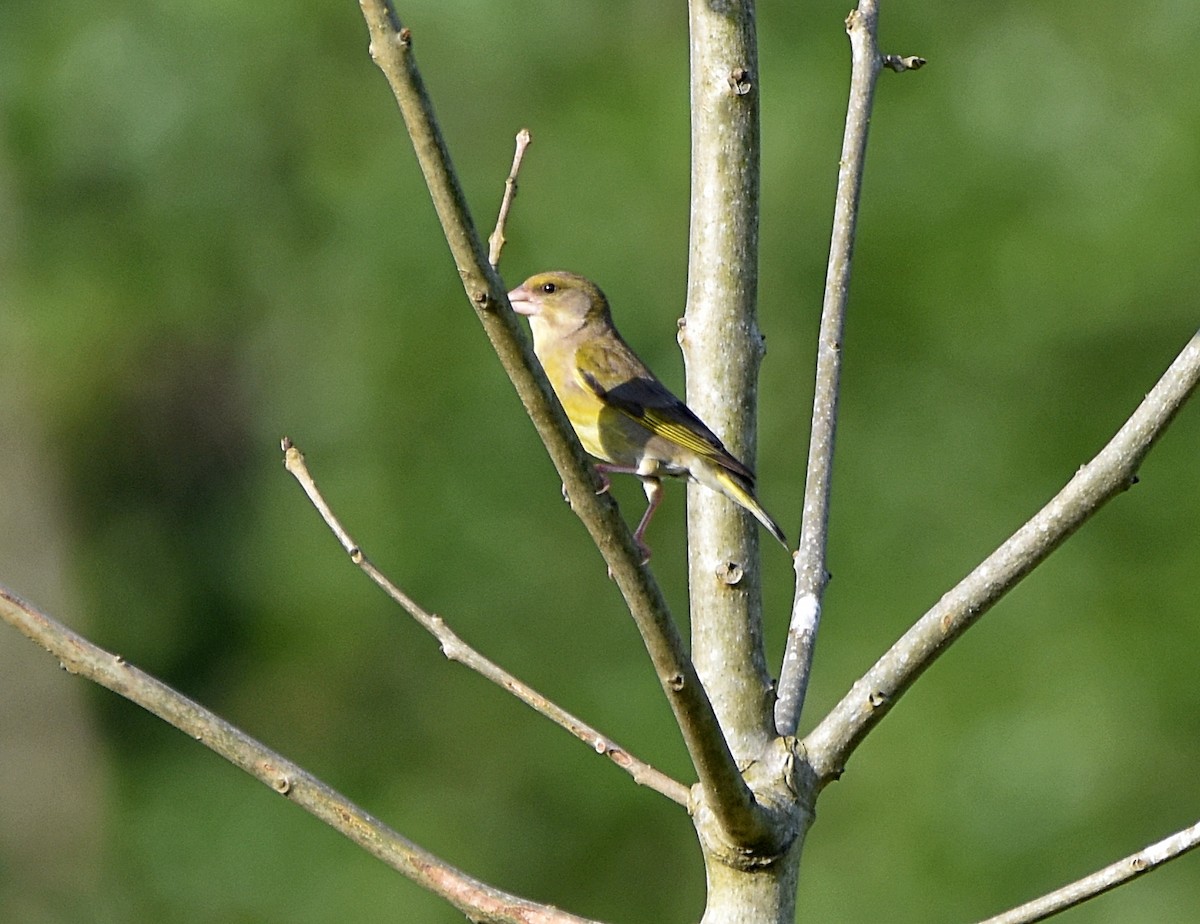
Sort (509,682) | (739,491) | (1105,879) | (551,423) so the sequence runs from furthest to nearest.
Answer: (739,491)
(509,682)
(1105,879)
(551,423)

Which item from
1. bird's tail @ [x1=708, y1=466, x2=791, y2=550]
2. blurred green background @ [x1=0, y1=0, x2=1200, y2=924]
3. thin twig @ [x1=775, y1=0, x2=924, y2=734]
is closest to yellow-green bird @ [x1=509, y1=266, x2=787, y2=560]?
bird's tail @ [x1=708, y1=466, x2=791, y2=550]

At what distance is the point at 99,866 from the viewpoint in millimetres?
12508

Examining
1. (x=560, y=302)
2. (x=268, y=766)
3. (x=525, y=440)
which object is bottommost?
(x=268, y=766)

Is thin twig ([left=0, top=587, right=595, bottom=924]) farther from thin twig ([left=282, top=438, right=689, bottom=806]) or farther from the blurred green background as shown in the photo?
the blurred green background

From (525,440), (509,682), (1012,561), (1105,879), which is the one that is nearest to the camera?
(1105,879)

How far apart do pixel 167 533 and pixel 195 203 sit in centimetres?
253

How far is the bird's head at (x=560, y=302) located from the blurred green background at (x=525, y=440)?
4089mm

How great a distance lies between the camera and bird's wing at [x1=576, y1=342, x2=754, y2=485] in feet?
10.6

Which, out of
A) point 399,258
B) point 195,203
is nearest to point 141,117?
point 195,203

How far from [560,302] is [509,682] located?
2.19 meters

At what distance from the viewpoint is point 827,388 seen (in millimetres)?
3314

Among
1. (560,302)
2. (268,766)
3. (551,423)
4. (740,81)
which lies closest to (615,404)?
(560,302)

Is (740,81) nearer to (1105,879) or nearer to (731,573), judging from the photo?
(731,573)

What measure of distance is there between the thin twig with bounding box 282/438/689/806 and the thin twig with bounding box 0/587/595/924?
329 millimetres
